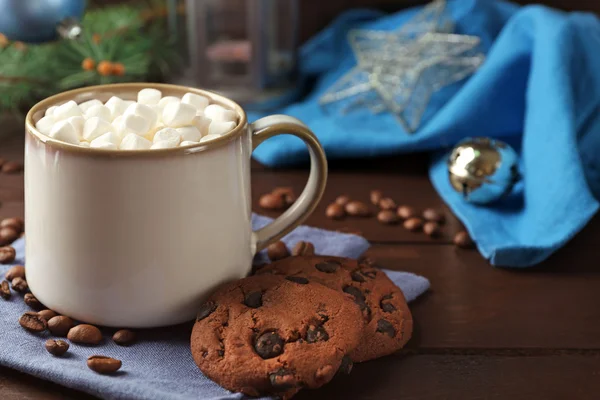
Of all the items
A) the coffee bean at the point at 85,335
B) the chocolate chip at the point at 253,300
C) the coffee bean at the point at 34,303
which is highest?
the chocolate chip at the point at 253,300

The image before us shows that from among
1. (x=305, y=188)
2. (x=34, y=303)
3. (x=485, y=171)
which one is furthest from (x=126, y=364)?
(x=485, y=171)

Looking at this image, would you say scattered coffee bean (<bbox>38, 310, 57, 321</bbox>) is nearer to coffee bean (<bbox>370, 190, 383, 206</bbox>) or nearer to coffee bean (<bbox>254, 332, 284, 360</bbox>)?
coffee bean (<bbox>254, 332, 284, 360</bbox>)

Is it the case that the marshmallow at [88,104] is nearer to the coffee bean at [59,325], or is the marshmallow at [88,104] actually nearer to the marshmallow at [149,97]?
the marshmallow at [149,97]

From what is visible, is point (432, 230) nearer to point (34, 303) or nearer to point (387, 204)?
point (387, 204)

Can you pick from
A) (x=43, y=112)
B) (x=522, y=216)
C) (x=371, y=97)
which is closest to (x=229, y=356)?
(x=43, y=112)

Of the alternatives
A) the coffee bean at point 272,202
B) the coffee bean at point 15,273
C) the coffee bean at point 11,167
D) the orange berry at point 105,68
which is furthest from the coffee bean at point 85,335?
the orange berry at point 105,68
